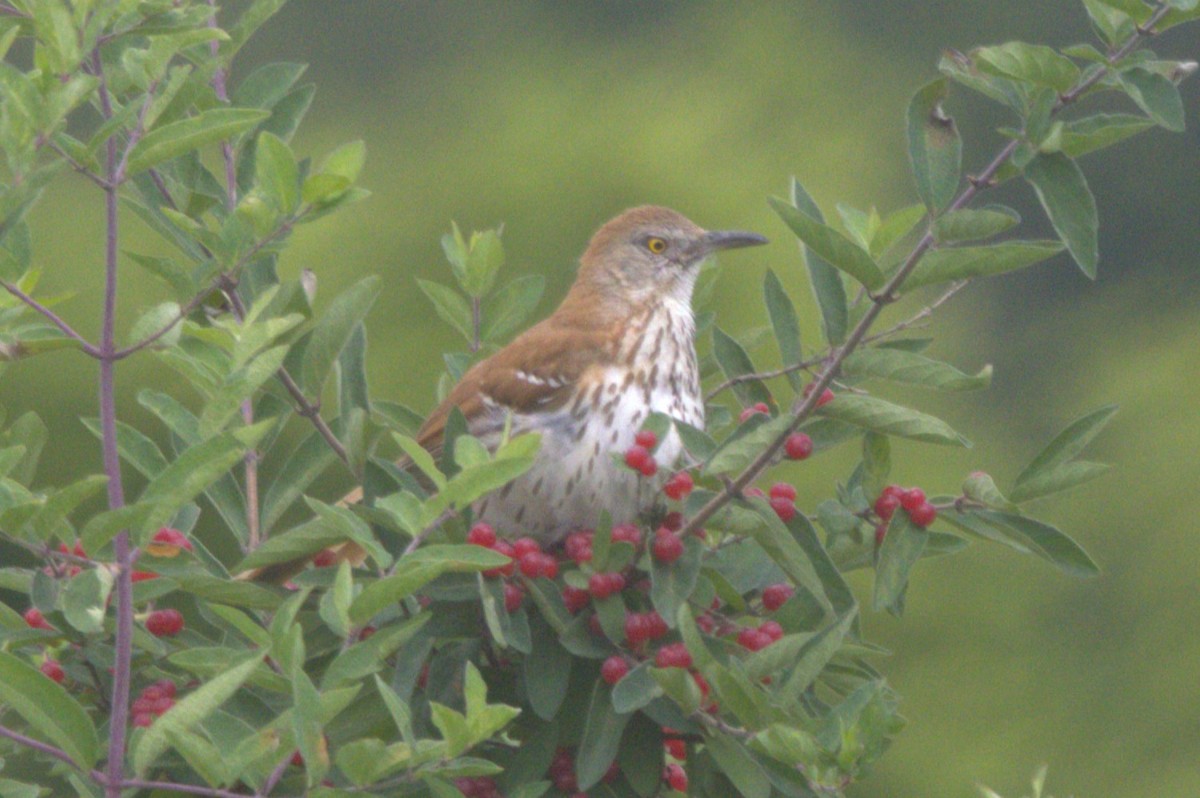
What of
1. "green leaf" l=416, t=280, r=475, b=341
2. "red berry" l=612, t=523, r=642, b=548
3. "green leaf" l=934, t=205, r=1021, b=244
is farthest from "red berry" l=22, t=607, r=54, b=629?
"green leaf" l=934, t=205, r=1021, b=244

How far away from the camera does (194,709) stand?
64.1 inches

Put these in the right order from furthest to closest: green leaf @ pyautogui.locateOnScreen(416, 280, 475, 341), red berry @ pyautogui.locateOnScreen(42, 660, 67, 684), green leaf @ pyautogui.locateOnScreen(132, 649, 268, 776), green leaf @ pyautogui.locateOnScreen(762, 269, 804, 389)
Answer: green leaf @ pyautogui.locateOnScreen(416, 280, 475, 341) < green leaf @ pyautogui.locateOnScreen(762, 269, 804, 389) < red berry @ pyautogui.locateOnScreen(42, 660, 67, 684) < green leaf @ pyautogui.locateOnScreen(132, 649, 268, 776)

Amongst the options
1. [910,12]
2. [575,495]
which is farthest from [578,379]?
[910,12]

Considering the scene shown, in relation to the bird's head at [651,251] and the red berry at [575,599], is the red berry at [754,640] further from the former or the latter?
the bird's head at [651,251]

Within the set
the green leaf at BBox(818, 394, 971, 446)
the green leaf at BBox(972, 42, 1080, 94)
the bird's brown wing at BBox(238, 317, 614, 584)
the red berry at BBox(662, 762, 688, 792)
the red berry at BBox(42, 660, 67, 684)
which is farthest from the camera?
the bird's brown wing at BBox(238, 317, 614, 584)

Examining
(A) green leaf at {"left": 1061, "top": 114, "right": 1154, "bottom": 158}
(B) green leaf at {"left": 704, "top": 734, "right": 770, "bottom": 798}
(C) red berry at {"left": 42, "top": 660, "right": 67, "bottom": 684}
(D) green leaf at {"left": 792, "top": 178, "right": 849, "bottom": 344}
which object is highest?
(A) green leaf at {"left": 1061, "top": 114, "right": 1154, "bottom": 158}

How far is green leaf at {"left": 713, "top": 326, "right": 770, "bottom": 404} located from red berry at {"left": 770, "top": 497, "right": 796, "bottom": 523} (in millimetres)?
345

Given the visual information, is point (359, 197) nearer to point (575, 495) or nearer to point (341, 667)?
point (341, 667)

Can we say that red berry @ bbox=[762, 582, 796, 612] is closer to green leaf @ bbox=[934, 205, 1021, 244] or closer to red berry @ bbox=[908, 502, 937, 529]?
red berry @ bbox=[908, 502, 937, 529]

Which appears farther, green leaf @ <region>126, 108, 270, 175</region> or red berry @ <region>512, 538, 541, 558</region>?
red berry @ <region>512, 538, 541, 558</region>

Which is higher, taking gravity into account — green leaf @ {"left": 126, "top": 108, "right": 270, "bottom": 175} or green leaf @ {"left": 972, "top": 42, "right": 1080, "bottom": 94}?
green leaf @ {"left": 972, "top": 42, "right": 1080, "bottom": 94}

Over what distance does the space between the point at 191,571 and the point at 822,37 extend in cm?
1047

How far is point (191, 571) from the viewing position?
6.45 feet

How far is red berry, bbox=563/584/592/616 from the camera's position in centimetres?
212
